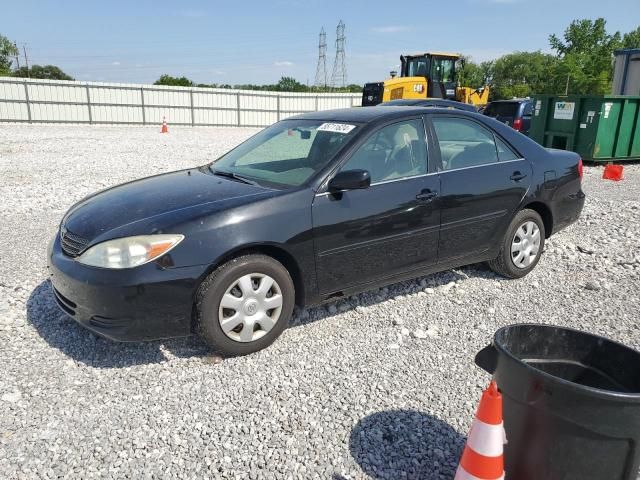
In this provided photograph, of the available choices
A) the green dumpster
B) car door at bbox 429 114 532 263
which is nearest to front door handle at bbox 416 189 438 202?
car door at bbox 429 114 532 263

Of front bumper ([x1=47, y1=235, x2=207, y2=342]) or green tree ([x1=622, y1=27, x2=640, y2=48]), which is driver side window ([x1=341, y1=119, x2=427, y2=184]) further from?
green tree ([x1=622, y1=27, x2=640, y2=48])

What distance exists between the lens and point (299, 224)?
137 inches

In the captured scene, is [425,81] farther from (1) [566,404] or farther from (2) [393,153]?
(1) [566,404]

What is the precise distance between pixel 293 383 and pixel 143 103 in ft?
91.4

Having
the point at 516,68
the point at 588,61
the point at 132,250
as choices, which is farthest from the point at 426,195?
the point at 516,68

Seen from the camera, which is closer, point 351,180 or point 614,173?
point 351,180

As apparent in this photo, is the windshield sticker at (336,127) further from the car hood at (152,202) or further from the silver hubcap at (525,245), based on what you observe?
the silver hubcap at (525,245)

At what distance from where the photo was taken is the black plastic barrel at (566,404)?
74.0 inches

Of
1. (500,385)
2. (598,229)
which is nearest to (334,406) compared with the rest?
(500,385)

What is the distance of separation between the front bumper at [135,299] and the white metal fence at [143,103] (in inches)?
1046

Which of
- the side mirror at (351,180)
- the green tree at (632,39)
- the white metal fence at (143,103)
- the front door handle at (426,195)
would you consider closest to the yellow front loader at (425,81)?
the white metal fence at (143,103)

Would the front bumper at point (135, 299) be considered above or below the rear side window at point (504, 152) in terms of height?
below

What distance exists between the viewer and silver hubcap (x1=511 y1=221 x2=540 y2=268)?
15.9ft

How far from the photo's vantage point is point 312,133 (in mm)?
4285
